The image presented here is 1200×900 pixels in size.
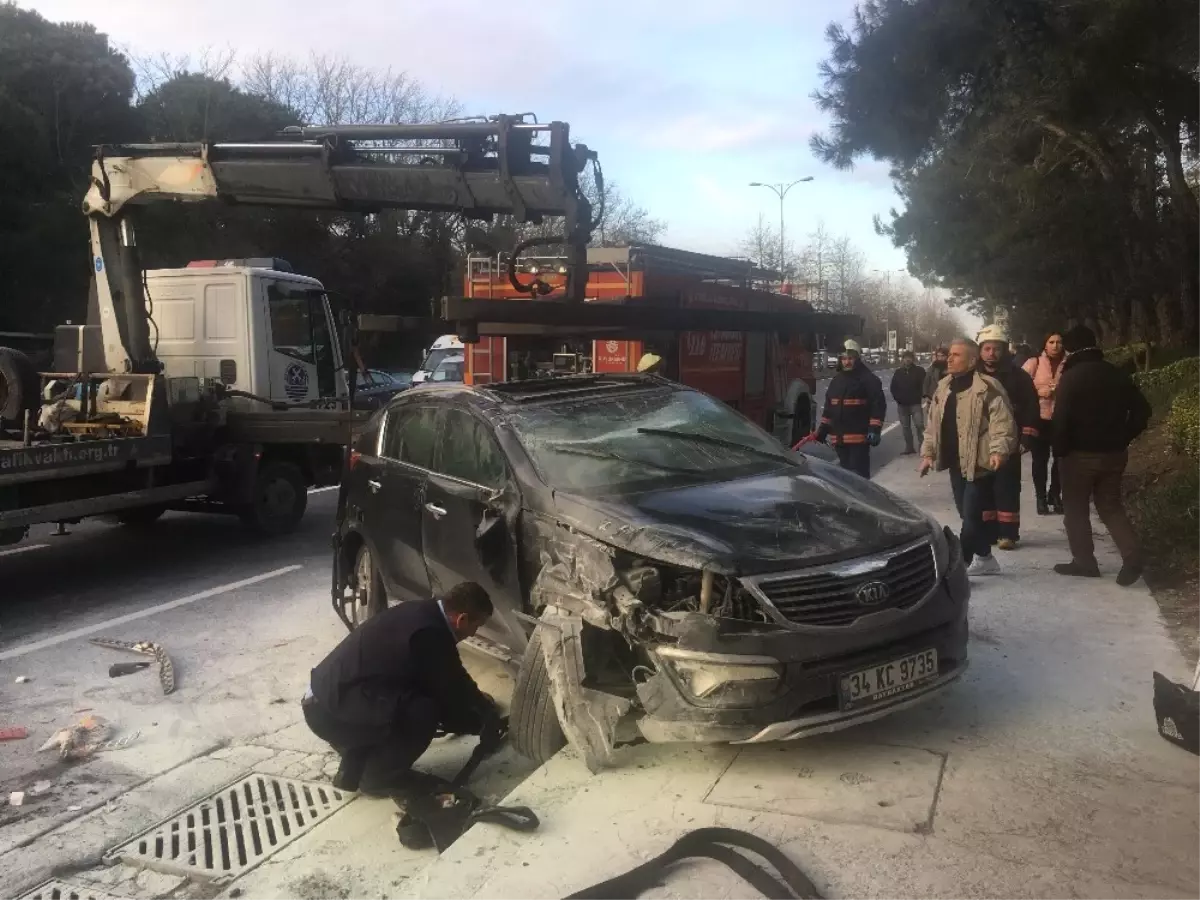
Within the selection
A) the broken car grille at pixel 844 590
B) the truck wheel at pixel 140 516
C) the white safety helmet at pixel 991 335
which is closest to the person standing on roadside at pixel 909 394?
the white safety helmet at pixel 991 335

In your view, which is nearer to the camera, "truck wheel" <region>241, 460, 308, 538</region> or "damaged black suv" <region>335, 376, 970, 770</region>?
"damaged black suv" <region>335, 376, 970, 770</region>

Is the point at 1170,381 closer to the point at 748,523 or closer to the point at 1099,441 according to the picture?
the point at 1099,441

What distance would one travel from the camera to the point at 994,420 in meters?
7.04

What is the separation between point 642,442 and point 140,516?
22.3ft

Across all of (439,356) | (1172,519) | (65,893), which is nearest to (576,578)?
(65,893)

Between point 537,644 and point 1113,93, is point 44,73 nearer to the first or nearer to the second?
point 1113,93

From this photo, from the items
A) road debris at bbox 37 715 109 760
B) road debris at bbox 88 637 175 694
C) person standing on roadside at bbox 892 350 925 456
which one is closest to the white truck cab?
road debris at bbox 88 637 175 694

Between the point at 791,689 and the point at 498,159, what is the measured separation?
5585 mm

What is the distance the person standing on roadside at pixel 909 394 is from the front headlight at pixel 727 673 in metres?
11.8

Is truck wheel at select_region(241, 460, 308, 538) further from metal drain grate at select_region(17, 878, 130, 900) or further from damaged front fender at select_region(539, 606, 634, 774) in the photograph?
damaged front fender at select_region(539, 606, 634, 774)

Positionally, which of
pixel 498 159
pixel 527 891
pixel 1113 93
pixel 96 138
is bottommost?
pixel 527 891

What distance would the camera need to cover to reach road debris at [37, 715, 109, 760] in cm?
502

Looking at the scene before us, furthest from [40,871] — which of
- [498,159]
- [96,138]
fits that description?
[96,138]

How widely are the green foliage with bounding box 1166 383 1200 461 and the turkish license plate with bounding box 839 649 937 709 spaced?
6941mm
